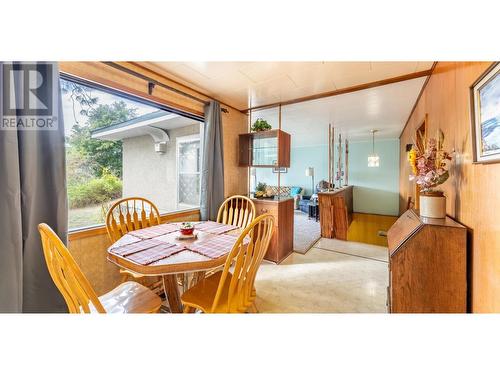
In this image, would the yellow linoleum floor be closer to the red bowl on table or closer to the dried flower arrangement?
the red bowl on table

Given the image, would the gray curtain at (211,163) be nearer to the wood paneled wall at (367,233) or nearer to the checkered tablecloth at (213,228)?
the checkered tablecloth at (213,228)

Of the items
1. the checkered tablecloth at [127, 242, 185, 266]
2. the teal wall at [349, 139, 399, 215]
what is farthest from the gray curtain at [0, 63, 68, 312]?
the teal wall at [349, 139, 399, 215]

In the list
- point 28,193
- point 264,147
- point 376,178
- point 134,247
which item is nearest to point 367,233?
point 264,147

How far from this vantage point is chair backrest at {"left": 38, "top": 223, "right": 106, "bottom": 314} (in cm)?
79

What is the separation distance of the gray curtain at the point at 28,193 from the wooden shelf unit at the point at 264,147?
213cm

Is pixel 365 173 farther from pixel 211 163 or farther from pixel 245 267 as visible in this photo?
pixel 245 267

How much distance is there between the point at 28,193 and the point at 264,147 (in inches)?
96.6

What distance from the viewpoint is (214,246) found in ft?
4.27

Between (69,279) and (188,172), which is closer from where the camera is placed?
(69,279)

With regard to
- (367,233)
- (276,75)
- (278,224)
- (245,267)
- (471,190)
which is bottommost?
(367,233)

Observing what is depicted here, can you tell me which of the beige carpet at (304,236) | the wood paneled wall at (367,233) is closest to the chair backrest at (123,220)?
the beige carpet at (304,236)
